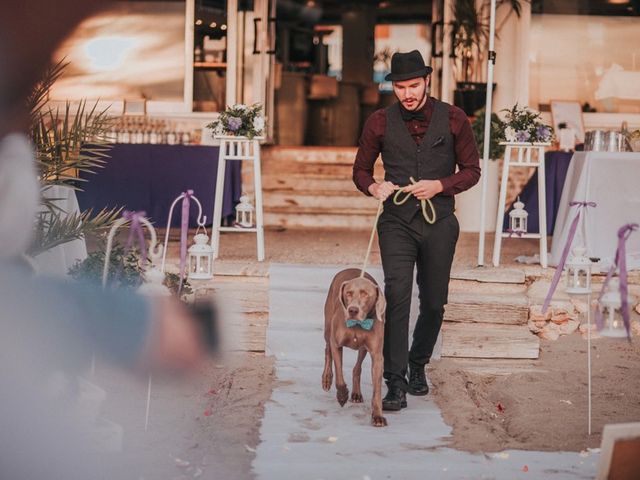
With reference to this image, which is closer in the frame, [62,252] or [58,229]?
[58,229]

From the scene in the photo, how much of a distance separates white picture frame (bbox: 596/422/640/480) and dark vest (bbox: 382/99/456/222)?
1936 millimetres

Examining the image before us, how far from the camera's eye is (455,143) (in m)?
5.16

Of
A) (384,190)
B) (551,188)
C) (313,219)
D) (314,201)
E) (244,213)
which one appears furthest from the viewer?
(314,201)

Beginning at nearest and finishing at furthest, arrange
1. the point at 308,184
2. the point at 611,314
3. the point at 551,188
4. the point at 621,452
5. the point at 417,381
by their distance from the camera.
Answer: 1. the point at 621,452
2. the point at 611,314
3. the point at 417,381
4. the point at 551,188
5. the point at 308,184

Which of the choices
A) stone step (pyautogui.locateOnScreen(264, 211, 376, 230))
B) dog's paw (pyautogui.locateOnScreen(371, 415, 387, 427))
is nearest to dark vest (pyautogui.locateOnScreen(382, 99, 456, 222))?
dog's paw (pyautogui.locateOnScreen(371, 415, 387, 427))

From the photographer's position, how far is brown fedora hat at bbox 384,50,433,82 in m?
4.89

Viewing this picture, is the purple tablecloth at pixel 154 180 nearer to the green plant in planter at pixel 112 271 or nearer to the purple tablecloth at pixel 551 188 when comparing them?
the purple tablecloth at pixel 551 188

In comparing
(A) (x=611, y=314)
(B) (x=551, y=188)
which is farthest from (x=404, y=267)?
(B) (x=551, y=188)

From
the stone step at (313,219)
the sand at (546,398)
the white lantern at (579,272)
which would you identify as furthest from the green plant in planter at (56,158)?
the stone step at (313,219)

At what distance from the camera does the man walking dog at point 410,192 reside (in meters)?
5.08

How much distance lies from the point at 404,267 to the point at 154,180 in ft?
12.1

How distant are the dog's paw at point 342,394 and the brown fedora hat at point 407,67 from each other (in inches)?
59.1

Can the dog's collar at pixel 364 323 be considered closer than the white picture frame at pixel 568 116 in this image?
Yes

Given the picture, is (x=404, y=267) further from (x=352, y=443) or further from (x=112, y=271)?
(x=112, y=271)
